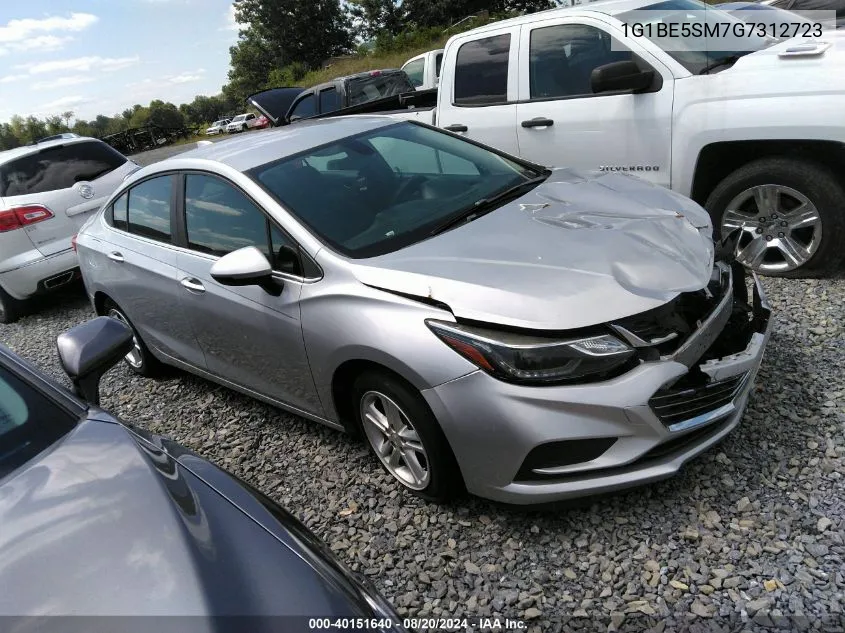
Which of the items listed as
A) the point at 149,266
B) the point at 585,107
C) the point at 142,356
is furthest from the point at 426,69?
the point at 149,266

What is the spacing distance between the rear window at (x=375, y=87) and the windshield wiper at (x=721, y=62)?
5.04 m

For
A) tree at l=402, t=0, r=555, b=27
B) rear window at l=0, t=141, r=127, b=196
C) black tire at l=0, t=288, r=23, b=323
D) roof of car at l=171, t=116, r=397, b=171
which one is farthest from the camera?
tree at l=402, t=0, r=555, b=27

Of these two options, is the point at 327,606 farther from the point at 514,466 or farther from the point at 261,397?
the point at 261,397

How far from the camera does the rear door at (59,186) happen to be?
6.54m

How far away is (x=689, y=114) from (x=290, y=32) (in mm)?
61620

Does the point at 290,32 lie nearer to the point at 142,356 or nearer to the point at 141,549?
the point at 142,356

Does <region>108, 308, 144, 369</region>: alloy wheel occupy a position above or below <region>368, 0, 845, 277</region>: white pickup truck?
below

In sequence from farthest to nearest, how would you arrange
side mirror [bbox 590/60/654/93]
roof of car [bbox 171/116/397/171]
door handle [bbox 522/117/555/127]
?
door handle [bbox 522/117/555/127], side mirror [bbox 590/60/654/93], roof of car [bbox 171/116/397/171]

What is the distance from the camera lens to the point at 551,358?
7.38 feet

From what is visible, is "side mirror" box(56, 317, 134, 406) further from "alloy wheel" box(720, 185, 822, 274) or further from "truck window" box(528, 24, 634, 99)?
"truck window" box(528, 24, 634, 99)

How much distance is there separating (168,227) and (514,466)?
2547 mm

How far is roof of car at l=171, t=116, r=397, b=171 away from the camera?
3.39 meters

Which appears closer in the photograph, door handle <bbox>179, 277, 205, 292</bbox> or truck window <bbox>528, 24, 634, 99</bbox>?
door handle <bbox>179, 277, 205, 292</bbox>

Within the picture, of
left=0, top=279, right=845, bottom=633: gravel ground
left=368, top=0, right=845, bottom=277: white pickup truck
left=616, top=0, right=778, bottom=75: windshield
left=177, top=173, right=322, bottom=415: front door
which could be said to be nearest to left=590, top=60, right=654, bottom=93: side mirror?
left=368, top=0, right=845, bottom=277: white pickup truck
